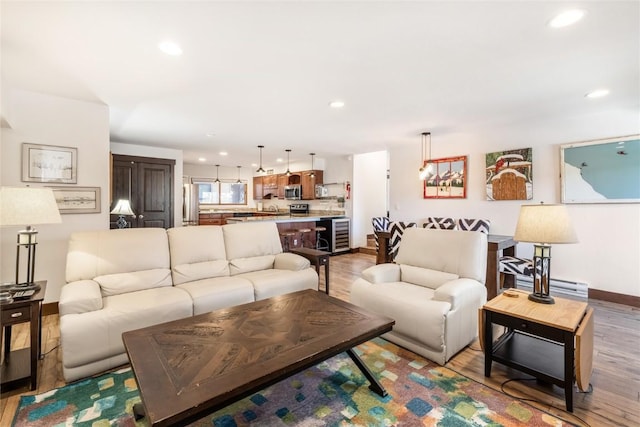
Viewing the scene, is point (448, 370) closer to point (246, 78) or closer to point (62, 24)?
point (246, 78)

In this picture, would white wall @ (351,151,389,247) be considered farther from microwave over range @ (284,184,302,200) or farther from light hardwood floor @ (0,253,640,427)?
light hardwood floor @ (0,253,640,427)

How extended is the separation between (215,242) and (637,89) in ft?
15.5

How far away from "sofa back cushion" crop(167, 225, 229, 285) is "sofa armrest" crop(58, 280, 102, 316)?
2.44ft

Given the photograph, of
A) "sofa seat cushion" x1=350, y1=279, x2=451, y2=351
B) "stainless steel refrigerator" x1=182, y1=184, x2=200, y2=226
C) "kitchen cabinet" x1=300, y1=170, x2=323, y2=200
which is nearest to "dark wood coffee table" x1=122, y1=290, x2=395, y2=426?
"sofa seat cushion" x1=350, y1=279, x2=451, y2=351

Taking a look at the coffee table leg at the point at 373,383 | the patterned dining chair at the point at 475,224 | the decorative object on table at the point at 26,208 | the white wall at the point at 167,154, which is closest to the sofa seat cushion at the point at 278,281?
the coffee table leg at the point at 373,383

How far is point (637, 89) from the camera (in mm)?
2959

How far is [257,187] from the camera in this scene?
10109 millimetres

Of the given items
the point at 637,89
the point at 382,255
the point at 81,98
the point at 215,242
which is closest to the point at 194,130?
the point at 81,98

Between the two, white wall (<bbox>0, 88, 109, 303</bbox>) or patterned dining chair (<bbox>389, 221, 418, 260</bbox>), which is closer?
white wall (<bbox>0, 88, 109, 303</bbox>)

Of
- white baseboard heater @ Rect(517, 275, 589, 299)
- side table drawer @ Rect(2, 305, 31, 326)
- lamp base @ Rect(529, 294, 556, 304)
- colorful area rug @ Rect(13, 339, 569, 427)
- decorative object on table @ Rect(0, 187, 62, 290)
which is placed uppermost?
decorative object on table @ Rect(0, 187, 62, 290)

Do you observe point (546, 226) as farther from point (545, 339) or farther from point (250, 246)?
point (250, 246)

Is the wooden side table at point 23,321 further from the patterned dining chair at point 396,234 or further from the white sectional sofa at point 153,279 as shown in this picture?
the patterned dining chair at point 396,234

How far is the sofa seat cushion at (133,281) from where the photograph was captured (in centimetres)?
257

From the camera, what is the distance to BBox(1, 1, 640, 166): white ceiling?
1769 millimetres
